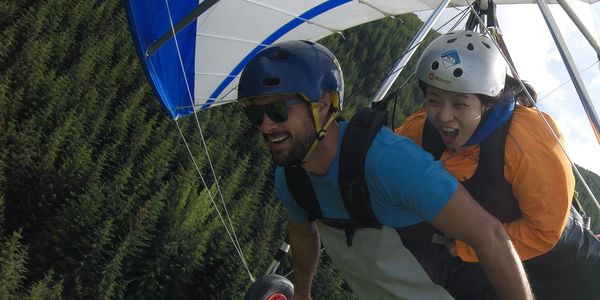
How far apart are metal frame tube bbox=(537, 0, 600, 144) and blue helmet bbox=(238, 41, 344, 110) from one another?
1.20 meters

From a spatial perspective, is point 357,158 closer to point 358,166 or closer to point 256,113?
point 358,166

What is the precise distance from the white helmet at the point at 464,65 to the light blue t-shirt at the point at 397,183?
60 centimetres

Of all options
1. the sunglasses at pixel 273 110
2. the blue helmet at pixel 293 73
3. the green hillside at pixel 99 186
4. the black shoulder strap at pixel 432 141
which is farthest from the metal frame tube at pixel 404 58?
the sunglasses at pixel 273 110

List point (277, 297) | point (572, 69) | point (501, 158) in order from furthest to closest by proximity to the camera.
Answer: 1. point (277, 297)
2. point (572, 69)
3. point (501, 158)

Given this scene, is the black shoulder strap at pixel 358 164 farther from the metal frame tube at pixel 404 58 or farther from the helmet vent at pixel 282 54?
the metal frame tube at pixel 404 58

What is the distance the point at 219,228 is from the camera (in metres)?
4.55

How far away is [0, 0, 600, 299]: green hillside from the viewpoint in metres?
3.40

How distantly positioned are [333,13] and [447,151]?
2.62 meters

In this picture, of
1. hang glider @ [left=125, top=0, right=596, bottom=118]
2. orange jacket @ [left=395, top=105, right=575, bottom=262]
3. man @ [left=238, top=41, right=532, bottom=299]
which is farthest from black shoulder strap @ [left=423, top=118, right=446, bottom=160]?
hang glider @ [left=125, top=0, right=596, bottom=118]

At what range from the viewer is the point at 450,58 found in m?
2.08

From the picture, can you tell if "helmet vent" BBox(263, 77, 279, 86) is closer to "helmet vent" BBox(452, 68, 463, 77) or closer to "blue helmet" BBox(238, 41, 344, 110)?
"blue helmet" BBox(238, 41, 344, 110)

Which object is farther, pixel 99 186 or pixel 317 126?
pixel 99 186

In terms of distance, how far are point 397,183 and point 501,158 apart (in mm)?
567

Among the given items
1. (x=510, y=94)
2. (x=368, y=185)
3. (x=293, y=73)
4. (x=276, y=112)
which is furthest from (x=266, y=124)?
(x=510, y=94)
